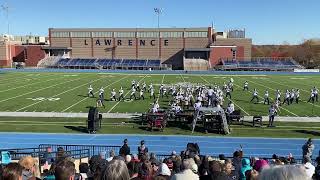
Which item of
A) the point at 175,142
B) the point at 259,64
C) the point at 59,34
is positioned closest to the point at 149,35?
the point at 59,34

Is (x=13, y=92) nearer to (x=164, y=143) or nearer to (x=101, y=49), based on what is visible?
(x=164, y=143)

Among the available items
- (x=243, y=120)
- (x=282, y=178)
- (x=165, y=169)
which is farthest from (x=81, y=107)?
(x=282, y=178)

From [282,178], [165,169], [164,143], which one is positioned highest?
[282,178]

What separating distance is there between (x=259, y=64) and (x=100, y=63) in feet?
96.3

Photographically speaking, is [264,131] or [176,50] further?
[176,50]

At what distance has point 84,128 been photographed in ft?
73.6

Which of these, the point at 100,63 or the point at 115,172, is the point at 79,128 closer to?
the point at 115,172

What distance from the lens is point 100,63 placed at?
8369 cm

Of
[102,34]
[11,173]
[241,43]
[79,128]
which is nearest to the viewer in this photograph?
[11,173]

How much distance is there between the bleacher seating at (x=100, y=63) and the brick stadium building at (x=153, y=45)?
2.76 meters

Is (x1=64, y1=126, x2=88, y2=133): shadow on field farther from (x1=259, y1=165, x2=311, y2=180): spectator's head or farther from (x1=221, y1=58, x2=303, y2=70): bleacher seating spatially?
(x1=221, y1=58, x2=303, y2=70): bleacher seating

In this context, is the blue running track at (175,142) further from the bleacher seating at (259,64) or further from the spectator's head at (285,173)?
the bleacher seating at (259,64)

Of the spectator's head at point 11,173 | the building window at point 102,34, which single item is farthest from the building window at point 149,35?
the spectator's head at point 11,173

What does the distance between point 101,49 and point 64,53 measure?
7.48 m
